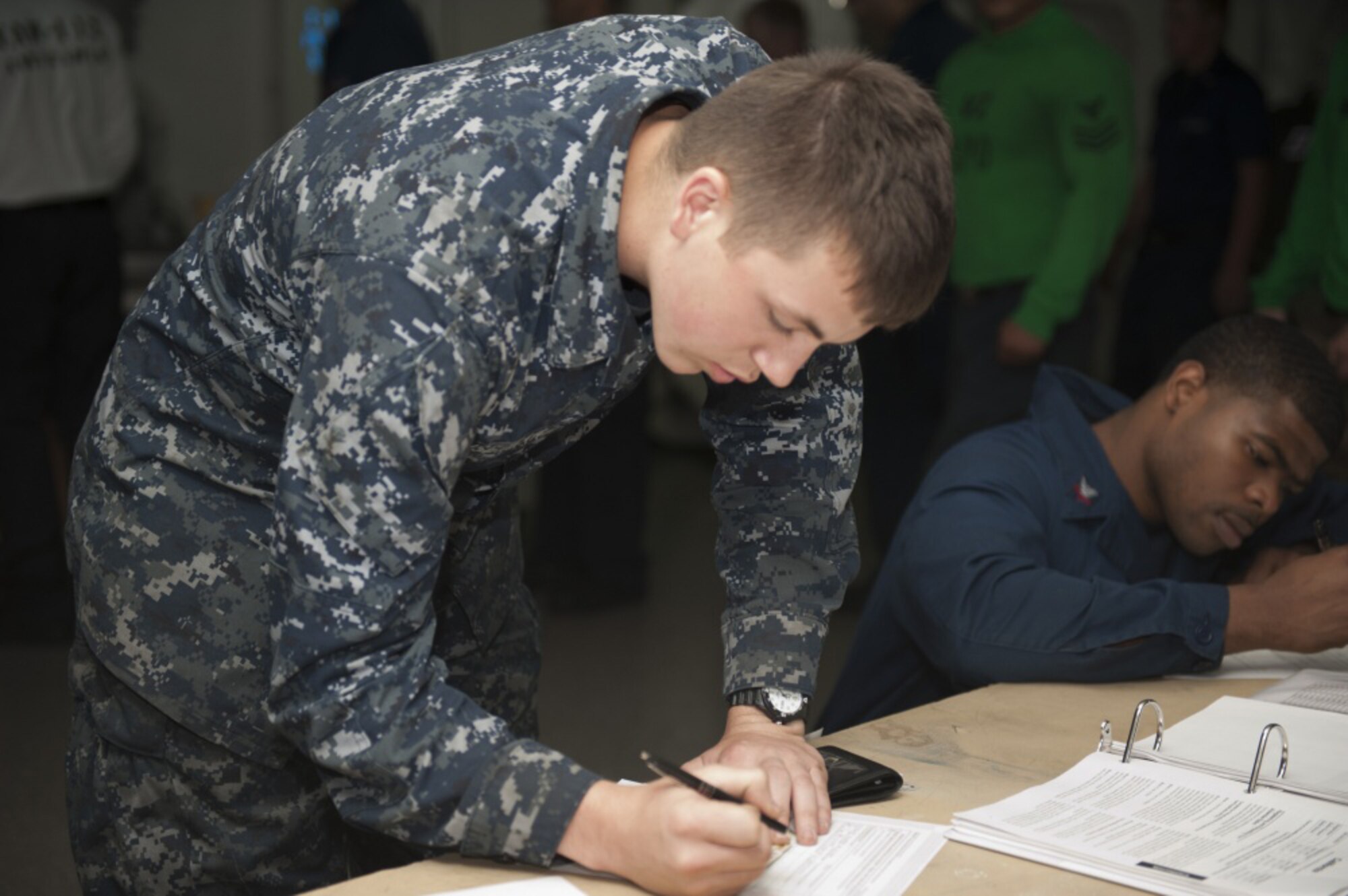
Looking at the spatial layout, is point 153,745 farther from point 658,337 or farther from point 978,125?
point 978,125

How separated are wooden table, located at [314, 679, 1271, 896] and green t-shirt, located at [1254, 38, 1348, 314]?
1.64 metres

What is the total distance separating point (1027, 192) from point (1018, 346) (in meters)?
0.39

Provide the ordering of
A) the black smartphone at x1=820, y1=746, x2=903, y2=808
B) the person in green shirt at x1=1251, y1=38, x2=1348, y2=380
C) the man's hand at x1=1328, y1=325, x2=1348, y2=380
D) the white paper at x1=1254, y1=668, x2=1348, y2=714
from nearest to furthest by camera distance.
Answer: the black smartphone at x1=820, y1=746, x2=903, y2=808
the white paper at x1=1254, y1=668, x2=1348, y2=714
the man's hand at x1=1328, y1=325, x2=1348, y2=380
the person in green shirt at x1=1251, y1=38, x2=1348, y2=380

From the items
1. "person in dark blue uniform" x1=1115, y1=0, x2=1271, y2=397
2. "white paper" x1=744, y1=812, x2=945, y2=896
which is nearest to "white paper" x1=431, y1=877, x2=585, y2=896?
"white paper" x1=744, y1=812, x2=945, y2=896

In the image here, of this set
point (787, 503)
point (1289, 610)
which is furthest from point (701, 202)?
point (1289, 610)

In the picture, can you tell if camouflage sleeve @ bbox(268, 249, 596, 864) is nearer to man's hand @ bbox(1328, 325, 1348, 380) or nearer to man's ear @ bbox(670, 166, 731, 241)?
man's ear @ bbox(670, 166, 731, 241)

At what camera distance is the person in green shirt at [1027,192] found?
310 cm

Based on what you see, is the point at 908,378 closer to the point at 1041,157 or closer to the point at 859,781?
the point at 1041,157

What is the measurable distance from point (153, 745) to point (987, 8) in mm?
2601

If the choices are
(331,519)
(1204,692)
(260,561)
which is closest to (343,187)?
(331,519)

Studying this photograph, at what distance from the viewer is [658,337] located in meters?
1.11

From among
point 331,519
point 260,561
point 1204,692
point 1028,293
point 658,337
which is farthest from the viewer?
point 1028,293

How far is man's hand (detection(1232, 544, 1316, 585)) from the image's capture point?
196 cm

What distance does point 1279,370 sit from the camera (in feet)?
6.01
